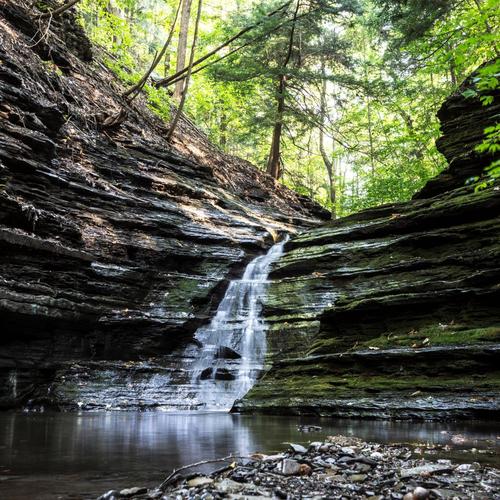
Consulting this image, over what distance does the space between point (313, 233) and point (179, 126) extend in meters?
10.6

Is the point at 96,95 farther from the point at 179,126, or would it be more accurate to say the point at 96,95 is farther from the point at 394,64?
the point at 394,64

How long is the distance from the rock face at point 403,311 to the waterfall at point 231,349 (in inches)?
13.7

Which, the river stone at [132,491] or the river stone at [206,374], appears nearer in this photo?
the river stone at [132,491]

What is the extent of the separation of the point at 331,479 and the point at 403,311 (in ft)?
→ 19.4

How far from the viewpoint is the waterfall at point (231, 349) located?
8736 millimetres

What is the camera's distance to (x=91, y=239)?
10.7 metres

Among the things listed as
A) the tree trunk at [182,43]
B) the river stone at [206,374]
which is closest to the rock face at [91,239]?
the river stone at [206,374]

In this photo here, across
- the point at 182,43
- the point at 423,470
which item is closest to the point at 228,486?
the point at 423,470

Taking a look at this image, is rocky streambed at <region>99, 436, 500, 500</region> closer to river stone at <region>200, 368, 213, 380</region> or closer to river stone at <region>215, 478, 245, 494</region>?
river stone at <region>215, 478, 245, 494</region>

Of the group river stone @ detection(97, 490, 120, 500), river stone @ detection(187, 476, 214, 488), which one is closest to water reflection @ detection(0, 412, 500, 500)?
river stone @ detection(97, 490, 120, 500)

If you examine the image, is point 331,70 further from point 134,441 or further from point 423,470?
point 423,470

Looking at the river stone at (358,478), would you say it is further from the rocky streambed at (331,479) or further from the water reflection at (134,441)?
the water reflection at (134,441)

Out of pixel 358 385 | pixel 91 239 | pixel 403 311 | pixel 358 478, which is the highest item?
pixel 91 239

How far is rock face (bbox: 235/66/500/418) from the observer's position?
6559 mm
